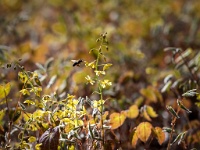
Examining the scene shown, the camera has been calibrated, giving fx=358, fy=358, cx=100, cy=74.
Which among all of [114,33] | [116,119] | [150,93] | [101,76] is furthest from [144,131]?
[114,33]

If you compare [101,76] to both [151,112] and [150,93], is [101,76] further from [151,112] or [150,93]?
[151,112]

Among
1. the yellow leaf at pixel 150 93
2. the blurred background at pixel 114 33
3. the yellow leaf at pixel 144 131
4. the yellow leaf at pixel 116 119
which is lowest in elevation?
the yellow leaf at pixel 144 131

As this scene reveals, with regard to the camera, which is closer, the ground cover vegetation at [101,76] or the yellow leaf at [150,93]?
the ground cover vegetation at [101,76]

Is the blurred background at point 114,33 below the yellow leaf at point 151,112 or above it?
above

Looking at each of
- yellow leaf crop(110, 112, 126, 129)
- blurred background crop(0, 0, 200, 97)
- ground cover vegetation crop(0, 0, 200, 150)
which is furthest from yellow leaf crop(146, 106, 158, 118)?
blurred background crop(0, 0, 200, 97)

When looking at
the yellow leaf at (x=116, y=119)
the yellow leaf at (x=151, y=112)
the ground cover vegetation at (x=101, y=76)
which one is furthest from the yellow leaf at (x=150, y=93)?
the yellow leaf at (x=116, y=119)

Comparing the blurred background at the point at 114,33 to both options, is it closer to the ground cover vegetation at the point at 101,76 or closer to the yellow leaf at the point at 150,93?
the ground cover vegetation at the point at 101,76

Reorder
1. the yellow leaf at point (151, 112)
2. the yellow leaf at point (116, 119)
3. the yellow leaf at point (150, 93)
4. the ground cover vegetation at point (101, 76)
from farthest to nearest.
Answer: the yellow leaf at point (150, 93) < the yellow leaf at point (151, 112) < the yellow leaf at point (116, 119) < the ground cover vegetation at point (101, 76)

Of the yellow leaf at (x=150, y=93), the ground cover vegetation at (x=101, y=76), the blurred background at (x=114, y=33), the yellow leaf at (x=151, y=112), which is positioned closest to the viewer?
the ground cover vegetation at (x=101, y=76)

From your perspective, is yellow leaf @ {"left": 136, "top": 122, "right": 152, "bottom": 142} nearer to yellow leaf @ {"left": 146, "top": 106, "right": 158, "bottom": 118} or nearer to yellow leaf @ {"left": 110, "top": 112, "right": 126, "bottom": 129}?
yellow leaf @ {"left": 110, "top": 112, "right": 126, "bottom": 129}
